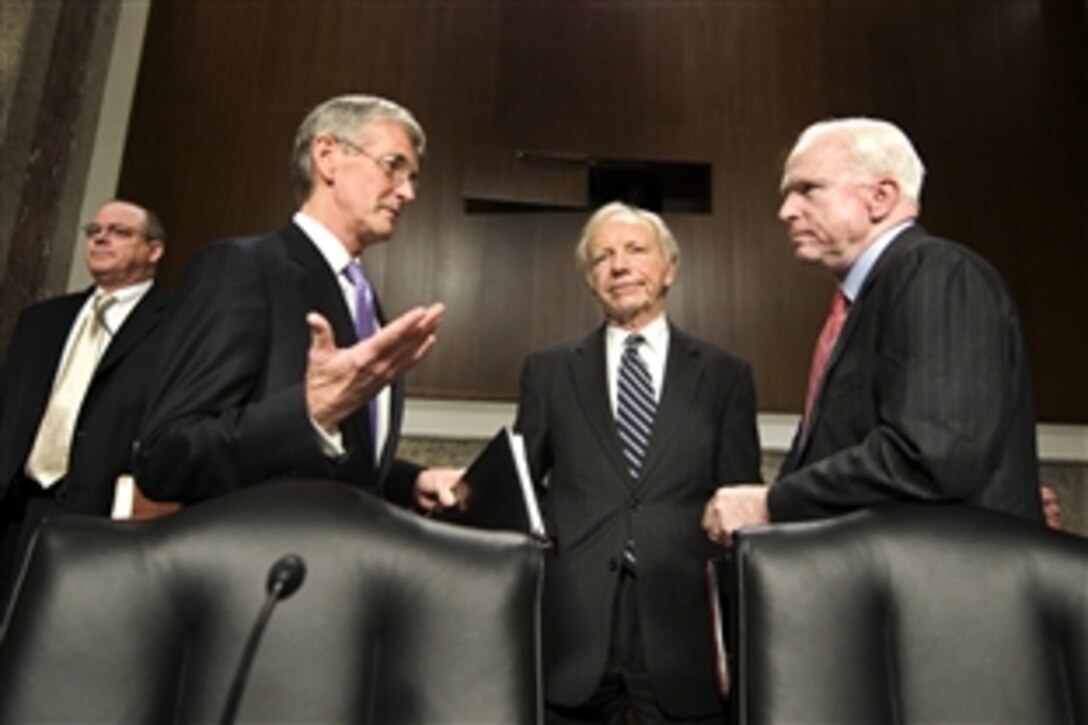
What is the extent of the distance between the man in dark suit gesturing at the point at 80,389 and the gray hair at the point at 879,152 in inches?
75.9

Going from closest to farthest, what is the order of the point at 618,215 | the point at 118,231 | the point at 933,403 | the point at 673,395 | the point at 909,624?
the point at 909,624 → the point at 933,403 → the point at 673,395 → the point at 618,215 → the point at 118,231

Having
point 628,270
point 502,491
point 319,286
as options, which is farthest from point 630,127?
point 502,491

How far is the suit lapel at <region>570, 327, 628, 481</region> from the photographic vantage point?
202cm

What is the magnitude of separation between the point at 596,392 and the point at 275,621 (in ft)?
4.49

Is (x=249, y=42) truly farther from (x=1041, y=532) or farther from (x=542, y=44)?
(x=1041, y=532)

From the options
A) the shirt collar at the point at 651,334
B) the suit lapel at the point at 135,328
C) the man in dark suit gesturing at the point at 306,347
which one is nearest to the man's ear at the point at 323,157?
the man in dark suit gesturing at the point at 306,347

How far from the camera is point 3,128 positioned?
10.8ft

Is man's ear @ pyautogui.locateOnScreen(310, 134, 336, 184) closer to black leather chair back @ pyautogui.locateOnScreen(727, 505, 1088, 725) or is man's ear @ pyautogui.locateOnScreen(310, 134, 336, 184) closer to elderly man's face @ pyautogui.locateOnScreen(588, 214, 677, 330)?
elderly man's face @ pyautogui.locateOnScreen(588, 214, 677, 330)

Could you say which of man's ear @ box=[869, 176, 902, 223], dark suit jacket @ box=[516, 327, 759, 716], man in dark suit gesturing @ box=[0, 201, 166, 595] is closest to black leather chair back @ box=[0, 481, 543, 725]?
dark suit jacket @ box=[516, 327, 759, 716]

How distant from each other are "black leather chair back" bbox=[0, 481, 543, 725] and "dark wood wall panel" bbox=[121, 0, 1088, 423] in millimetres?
2951

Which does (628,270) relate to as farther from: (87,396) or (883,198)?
(87,396)

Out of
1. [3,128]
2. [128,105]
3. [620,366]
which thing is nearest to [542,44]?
[128,105]

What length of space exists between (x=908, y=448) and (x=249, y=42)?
3.89m

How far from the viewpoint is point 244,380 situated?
1301 mm
